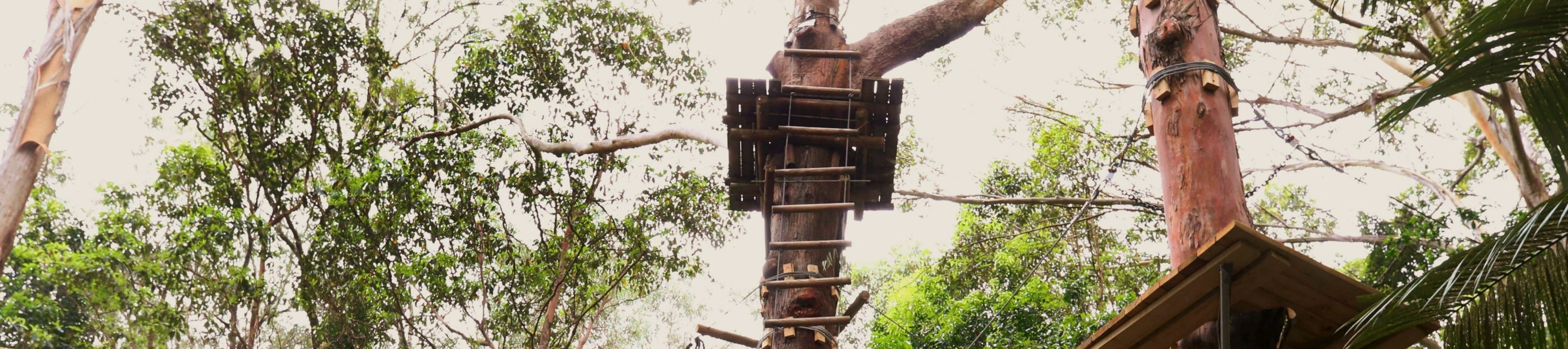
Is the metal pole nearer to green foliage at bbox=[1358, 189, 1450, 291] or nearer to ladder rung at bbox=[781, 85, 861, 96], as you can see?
ladder rung at bbox=[781, 85, 861, 96]

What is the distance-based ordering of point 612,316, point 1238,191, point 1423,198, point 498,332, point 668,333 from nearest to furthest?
point 1238,191
point 498,332
point 1423,198
point 612,316
point 668,333

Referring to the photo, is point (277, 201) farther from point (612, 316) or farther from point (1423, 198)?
point (1423, 198)

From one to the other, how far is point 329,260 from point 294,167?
78 centimetres

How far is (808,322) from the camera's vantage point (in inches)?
165

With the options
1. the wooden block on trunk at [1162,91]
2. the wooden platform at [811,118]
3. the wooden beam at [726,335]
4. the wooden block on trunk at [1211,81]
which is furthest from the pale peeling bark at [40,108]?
the wooden block on trunk at [1211,81]

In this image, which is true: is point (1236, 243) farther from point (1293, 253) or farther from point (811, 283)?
point (811, 283)

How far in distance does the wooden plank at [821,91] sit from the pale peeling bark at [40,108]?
6298 millimetres

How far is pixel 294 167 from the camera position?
26.3 feet

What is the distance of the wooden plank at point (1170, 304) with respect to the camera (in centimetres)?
231

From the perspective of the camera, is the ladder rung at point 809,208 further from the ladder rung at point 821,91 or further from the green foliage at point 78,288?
→ the green foliage at point 78,288

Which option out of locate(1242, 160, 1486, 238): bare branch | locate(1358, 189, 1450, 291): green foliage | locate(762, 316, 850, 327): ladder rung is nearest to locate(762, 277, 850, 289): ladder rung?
locate(762, 316, 850, 327): ladder rung

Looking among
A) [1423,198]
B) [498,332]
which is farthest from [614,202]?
[1423,198]

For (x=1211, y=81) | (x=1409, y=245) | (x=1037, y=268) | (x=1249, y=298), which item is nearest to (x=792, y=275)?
(x=1211, y=81)

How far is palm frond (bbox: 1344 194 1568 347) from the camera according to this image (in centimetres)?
150
